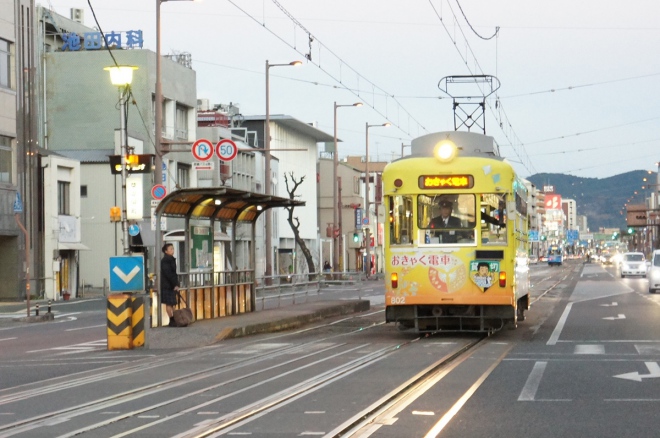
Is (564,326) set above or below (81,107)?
below

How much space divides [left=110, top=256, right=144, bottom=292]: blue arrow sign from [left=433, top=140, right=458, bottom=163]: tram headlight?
5.71 metres

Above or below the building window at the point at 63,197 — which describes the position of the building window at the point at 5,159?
above

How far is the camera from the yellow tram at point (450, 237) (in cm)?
2122

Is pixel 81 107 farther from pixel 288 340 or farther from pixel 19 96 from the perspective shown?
pixel 288 340

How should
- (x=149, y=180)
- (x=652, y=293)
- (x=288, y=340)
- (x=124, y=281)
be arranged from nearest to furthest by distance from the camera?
1. (x=124, y=281)
2. (x=288, y=340)
3. (x=652, y=293)
4. (x=149, y=180)

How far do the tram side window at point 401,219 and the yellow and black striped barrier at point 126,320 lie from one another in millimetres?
4757

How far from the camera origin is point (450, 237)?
70.2 feet

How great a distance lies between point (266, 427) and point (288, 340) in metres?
11.9

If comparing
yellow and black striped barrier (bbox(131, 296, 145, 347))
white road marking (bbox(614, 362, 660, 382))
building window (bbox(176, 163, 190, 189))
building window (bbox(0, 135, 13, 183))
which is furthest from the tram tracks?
building window (bbox(176, 163, 190, 189))

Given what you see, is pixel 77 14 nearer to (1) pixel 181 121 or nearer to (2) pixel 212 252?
(1) pixel 181 121

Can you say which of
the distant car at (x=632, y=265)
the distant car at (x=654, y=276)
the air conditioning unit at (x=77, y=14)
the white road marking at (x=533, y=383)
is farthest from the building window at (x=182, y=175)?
the white road marking at (x=533, y=383)

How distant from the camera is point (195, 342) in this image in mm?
21234

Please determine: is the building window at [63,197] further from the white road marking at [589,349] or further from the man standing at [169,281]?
the white road marking at [589,349]

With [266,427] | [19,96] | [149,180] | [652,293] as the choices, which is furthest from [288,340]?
[149,180]
